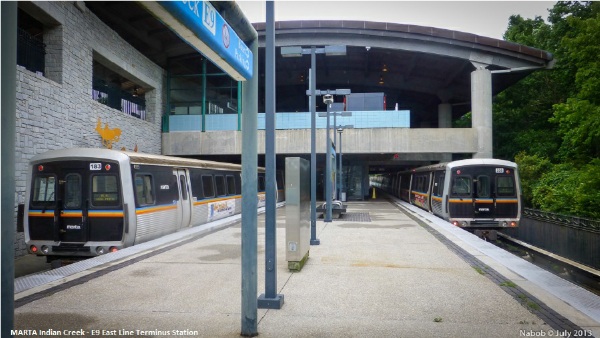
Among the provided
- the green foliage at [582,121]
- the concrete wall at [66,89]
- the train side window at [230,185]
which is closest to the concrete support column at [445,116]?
the green foliage at [582,121]

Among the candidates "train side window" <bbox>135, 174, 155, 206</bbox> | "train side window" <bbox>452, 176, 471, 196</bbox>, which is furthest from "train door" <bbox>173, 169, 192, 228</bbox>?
"train side window" <bbox>452, 176, 471, 196</bbox>

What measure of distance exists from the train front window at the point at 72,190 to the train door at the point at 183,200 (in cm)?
347

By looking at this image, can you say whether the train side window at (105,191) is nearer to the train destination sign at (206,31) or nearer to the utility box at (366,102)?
the train destination sign at (206,31)

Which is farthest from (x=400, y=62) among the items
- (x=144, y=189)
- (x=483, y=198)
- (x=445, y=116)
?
(x=144, y=189)

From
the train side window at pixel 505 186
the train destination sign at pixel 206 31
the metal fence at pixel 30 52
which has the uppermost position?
the metal fence at pixel 30 52

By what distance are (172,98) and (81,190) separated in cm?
1984

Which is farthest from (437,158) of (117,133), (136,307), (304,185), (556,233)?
→ (136,307)

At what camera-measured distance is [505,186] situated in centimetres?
1527

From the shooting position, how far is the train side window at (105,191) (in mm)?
9750

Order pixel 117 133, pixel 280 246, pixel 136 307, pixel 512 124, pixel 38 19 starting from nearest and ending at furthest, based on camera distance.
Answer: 1. pixel 136 307
2. pixel 280 246
3. pixel 38 19
4. pixel 117 133
5. pixel 512 124

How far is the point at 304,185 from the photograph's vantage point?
27.1 ft

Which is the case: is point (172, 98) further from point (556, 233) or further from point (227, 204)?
point (556, 233)

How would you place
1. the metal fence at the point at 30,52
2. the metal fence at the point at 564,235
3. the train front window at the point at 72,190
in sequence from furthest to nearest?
the metal fence at the point at 30,52 → the metal fence at the point at 564,235 → the train front window at the point at 72,190

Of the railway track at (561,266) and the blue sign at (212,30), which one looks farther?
the railway track at (561,266)
